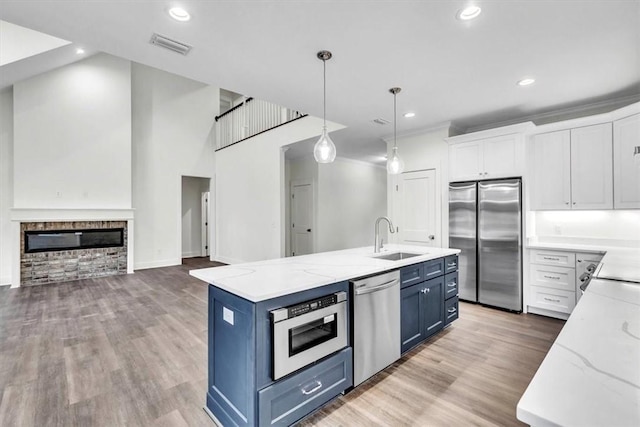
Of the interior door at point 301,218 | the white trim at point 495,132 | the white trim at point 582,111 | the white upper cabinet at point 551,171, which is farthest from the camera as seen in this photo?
the interior door at point 301,218

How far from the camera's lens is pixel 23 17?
6.61 feet

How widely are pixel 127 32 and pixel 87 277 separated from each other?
5731mm

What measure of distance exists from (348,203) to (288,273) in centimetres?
536

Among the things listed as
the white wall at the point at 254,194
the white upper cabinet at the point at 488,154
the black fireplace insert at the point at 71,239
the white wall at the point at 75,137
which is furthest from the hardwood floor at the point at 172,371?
the white wall at the point at 75,137

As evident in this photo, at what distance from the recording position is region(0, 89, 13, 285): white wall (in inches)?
217

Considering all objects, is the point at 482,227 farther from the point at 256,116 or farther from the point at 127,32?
the point at 256,116

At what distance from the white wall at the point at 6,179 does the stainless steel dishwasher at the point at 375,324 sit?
6.94 m

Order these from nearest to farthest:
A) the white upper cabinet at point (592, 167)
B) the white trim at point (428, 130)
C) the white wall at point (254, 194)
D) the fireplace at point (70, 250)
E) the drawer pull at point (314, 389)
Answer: the drawer pull at point (314, 389), the white upper cabinet at point (592, 167), the white trim at point (428, 130), the fireplace at point (70, 250), the white wall at point (254, 194)

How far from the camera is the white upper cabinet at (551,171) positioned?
369cm

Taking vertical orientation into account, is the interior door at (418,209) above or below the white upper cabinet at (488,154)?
below

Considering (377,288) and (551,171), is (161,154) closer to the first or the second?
(377,288)

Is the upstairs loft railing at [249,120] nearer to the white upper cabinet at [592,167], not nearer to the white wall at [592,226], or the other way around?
the white upper cabinet at [592,167]

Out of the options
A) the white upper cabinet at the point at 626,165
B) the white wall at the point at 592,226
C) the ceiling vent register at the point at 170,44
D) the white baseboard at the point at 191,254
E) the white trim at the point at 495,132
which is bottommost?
the white baseboard at the point at 191,254

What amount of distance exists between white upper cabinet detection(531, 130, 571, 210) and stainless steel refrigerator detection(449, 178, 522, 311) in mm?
327
